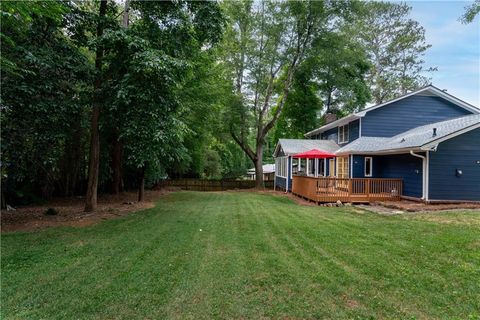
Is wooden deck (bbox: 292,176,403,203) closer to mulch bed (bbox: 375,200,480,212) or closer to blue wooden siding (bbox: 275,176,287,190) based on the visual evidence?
mulch bed (bbox: 375,200,480,212)

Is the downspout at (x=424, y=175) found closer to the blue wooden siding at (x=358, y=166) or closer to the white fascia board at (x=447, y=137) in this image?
the white fascia board at (x=447, y=137)

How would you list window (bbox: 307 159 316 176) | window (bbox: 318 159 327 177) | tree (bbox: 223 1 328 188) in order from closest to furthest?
window (bbox: 318 159 327 177), window (bbox: 307 159 316 176), tree (bbox: 223 1 328 188)

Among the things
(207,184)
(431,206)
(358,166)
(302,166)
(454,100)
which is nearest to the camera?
(431,206)

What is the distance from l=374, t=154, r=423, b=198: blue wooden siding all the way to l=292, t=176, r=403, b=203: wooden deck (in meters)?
0.42

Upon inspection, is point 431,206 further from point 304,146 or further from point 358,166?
point 304,146

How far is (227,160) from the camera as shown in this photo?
39156 millimetres

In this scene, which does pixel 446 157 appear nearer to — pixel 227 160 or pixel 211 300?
pixel 211 300

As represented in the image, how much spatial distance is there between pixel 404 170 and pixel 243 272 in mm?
11373

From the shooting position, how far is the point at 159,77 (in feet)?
25.2

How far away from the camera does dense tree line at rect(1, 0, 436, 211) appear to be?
7305 millimetres

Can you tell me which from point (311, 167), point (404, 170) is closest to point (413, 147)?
point (404, 170)

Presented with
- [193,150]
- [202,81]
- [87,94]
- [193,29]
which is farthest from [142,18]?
[193,150]

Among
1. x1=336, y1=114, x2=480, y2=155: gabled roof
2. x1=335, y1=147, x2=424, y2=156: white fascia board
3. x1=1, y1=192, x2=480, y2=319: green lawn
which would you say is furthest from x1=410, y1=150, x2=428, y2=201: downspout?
x1=1, y1=192, x2=480, y2=319: green lawn

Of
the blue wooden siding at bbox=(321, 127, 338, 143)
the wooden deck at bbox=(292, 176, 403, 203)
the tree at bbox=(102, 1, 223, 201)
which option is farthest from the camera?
the blue wooden siding at bbox=(321, 127, 338, 143)
